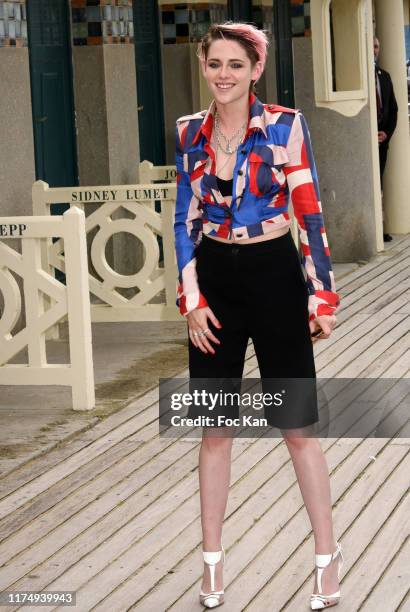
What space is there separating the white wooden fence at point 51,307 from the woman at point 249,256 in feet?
8.86

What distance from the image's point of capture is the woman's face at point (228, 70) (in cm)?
438

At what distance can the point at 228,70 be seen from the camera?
4.39 m

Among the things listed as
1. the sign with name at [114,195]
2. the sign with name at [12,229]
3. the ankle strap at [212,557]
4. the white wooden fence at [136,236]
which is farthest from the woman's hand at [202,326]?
the sign with name at [114,195]

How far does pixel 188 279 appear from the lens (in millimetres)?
4488

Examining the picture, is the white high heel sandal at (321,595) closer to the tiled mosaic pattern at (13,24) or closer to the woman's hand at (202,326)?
the woman's hand at (202,326)

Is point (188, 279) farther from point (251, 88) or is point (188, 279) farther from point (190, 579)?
point (190, 579)

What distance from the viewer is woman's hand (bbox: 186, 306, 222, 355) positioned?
443 cm

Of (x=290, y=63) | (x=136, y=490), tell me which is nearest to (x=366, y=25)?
(x=290, y=63)

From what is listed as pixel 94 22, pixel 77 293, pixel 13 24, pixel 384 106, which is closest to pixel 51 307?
pixel 77 293

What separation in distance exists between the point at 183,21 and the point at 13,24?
3726 mm

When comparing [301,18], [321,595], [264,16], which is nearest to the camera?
[321,595]

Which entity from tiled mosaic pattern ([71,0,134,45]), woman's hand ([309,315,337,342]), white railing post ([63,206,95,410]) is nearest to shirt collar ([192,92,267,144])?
woman's hand ([309,315,337,342])

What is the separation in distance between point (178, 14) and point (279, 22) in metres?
1.45

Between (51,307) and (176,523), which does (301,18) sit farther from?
(176,523)
